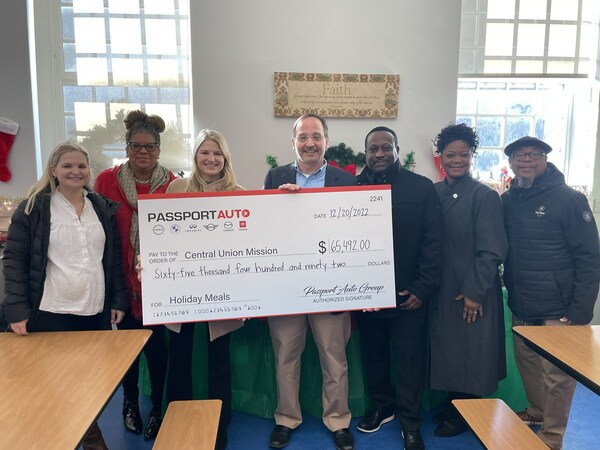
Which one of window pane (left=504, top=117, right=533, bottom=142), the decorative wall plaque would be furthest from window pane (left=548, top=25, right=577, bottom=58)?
the decorative wall plaque

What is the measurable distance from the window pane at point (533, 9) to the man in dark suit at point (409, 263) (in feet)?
10.2

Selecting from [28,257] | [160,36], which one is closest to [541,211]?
[28,257]

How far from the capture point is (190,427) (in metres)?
1.53

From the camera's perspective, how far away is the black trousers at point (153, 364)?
7.20ft

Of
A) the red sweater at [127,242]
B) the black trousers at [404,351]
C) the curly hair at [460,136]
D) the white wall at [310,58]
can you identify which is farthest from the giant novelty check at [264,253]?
the white wall at [310,58]

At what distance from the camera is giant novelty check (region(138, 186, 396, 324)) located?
1.82 meters

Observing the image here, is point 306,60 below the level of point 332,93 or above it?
above

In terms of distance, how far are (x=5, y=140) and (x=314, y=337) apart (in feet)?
11.4

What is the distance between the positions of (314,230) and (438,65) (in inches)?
120

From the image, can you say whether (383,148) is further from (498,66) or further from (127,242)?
(498,66)

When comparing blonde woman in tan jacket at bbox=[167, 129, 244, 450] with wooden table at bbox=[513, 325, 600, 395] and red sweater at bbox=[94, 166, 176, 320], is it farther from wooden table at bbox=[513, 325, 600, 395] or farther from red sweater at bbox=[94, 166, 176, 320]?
wooden table at bbox=[513, 325, 600, 395]

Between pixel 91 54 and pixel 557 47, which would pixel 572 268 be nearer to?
pixel 557 47

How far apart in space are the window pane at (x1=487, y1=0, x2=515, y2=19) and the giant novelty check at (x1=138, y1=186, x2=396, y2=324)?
10.8ft

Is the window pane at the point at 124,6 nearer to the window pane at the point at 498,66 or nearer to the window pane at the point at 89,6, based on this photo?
the window pane at the point at 89,6
